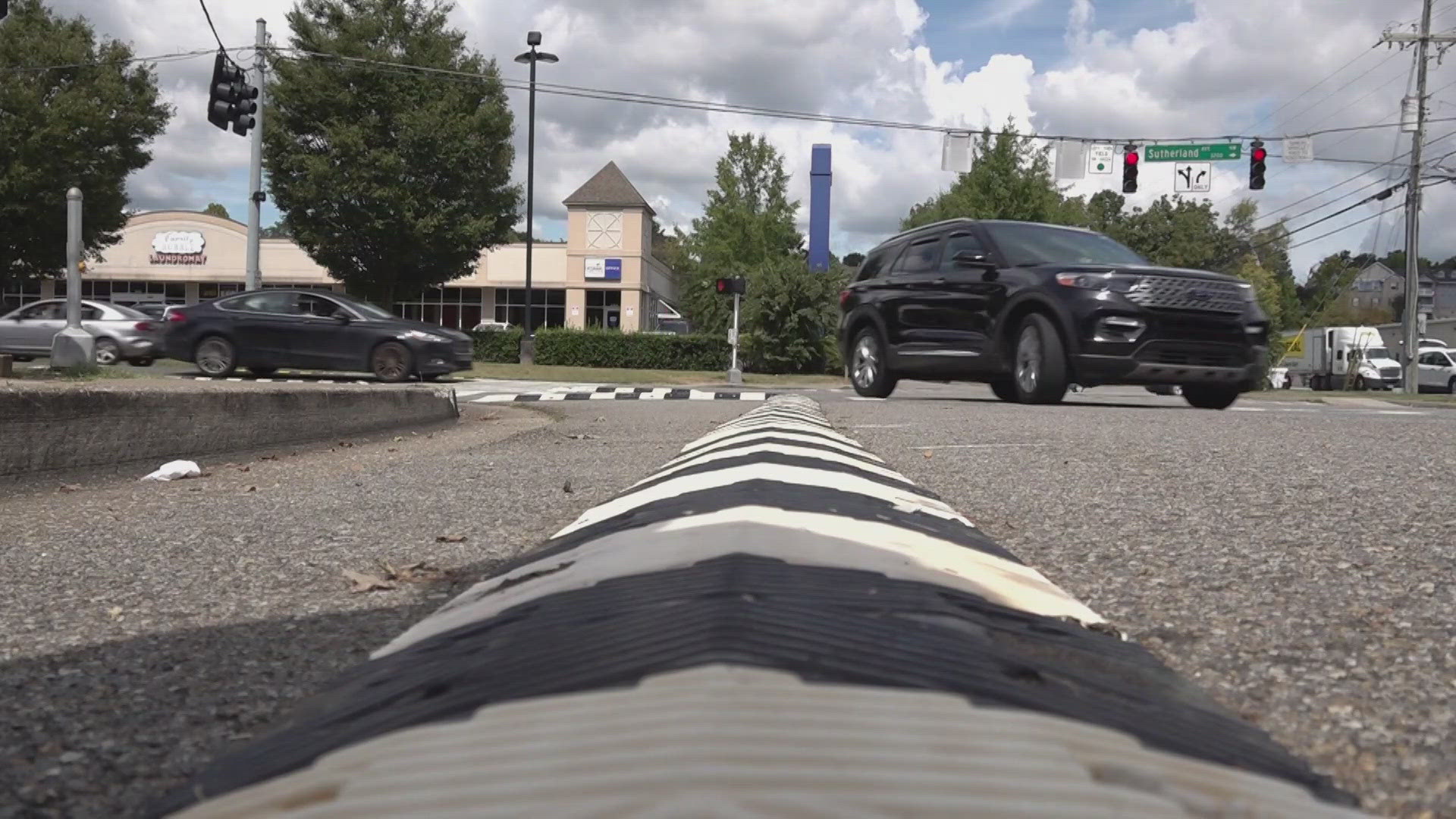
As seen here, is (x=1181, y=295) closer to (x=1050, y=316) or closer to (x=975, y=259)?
(x=1050, y=316)

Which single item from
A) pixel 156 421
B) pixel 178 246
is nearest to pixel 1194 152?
pixel 156 421

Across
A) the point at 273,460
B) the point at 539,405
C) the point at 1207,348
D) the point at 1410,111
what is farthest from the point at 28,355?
the point at 1410,111

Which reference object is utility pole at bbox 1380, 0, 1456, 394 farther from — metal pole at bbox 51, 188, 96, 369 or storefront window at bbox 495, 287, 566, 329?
storefront window at bbox 495, 287, 566, 329

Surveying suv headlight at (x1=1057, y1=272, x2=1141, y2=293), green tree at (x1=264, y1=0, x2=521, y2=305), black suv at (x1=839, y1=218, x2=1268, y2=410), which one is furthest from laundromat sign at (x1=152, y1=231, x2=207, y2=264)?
suv headlight at (x1=1057, y1=272, x2=1141, y2=293)

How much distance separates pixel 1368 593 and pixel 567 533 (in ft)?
6.02

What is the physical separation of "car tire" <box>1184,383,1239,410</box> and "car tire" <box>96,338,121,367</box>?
18.2m

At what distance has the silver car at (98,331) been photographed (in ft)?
68.0

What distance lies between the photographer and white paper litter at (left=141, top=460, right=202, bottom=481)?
5.37 metres

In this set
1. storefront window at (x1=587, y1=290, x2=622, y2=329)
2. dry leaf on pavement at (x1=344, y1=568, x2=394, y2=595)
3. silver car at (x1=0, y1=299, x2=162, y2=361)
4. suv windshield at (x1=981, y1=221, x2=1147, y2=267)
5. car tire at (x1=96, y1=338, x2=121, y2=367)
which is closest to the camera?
dry leaf on pavement at (x1=344, y1=568, x2=394, y2=595)

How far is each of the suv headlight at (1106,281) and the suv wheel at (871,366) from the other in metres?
2.70

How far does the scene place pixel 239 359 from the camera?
16844 millimetres

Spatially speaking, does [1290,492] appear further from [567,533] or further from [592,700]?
[592,700]

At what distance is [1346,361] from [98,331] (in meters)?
43.5

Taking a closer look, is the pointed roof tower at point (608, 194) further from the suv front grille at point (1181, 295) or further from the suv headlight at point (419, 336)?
the suv front grille at point (1181, 295)
